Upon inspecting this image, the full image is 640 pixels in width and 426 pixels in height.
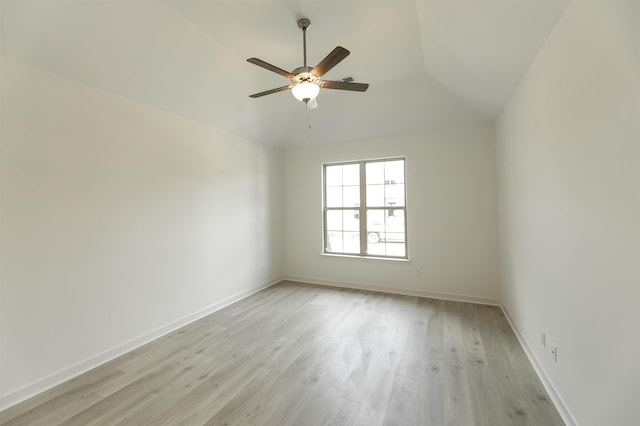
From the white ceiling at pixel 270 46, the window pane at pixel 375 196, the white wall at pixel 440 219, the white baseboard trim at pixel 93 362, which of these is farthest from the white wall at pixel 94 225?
the window pane at pixel 375 196

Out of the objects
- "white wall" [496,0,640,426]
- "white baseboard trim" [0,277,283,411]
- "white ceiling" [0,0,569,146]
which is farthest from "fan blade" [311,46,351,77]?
"white baseboard trim" [0,277,283,411]

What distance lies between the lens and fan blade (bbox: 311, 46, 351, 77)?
5.67ft

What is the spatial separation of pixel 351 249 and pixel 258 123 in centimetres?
268

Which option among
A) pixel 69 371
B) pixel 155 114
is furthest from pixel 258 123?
pixel 69 371

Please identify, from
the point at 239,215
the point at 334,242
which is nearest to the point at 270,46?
the point at 239,215

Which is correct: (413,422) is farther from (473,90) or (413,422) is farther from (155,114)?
(155,114)

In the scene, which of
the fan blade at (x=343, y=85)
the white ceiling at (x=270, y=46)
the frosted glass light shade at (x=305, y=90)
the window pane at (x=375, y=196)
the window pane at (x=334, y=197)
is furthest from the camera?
the window pane at (x=334, y=197)

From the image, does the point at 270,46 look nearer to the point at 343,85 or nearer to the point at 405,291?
the point at 343,85

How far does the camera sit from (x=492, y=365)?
2279mm

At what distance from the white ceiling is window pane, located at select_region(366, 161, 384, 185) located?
1.05 meters

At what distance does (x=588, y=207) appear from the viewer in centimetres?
141

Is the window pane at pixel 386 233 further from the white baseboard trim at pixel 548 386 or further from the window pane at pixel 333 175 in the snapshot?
the white baseboard trim at pixel 548 386

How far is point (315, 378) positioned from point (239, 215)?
2.73 metres

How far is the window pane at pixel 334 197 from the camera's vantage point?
488 cm
